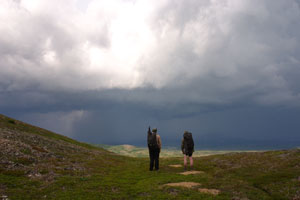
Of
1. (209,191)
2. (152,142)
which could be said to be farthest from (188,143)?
(209,191)

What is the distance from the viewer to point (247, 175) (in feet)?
89.1

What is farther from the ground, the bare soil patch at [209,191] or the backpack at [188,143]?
the backpack at [188,143]

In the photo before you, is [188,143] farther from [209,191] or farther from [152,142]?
[209,191]

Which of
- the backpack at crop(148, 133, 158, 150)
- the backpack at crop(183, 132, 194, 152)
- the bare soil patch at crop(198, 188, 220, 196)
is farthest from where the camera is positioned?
the backpack at crop(183, 132, 194, 152)

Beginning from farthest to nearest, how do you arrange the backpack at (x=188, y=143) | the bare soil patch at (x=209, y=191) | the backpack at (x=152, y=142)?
the backpack at (x=188, y=143), the backpack at (x=152, y=142), the bare soil patch at (x=209, y=191)

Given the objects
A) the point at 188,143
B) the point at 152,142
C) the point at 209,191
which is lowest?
the point at 209,191

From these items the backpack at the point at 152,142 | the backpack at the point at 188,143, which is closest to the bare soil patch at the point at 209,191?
the backpack at the point at 188,143

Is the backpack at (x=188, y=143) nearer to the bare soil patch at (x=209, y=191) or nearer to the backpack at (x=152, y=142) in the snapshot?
the backpack at (x=152, y=142)

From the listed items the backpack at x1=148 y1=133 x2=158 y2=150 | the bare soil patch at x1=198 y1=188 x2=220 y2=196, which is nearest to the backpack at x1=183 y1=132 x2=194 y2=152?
the backpack at x1=148 y1=133 x2=158 y2=150

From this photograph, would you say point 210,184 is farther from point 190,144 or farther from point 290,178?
point 190,144

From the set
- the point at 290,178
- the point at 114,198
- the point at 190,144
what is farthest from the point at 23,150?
the point at 290,178

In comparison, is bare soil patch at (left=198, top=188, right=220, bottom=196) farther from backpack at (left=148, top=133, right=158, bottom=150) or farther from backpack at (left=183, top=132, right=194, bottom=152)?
backpack at (left=148, top=133, right=158, bottom=150)

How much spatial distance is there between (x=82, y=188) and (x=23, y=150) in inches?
848

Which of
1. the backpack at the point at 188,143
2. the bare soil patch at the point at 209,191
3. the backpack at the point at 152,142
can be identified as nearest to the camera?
the bare soil patch at the point at 209,191
